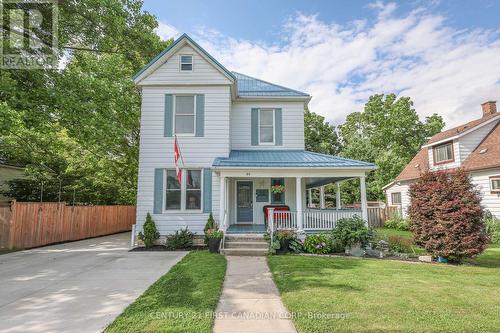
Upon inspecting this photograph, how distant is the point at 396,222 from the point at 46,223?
64.1 ft

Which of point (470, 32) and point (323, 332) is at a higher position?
point (470, 32)

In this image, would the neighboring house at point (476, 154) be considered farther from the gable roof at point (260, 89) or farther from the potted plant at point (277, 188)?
the gable roof at point (260, 89)

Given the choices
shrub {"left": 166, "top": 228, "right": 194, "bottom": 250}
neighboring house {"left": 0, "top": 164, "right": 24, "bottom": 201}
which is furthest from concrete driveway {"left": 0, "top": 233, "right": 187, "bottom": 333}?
neighboring house {"left": 0, "top": 164, "right": 24, "bottom": 201}

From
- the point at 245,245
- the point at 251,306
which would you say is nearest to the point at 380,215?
the point at 245,245

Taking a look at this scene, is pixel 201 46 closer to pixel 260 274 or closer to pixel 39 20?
pixel 39 20

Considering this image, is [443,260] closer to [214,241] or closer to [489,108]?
[214,241]

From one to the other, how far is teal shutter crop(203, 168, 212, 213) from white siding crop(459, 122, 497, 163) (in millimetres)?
15565

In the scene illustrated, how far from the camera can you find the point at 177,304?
429 cm

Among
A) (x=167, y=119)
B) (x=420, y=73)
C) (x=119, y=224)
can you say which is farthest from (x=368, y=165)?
(x=119, y=224)

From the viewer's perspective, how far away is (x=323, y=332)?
11.3 feet

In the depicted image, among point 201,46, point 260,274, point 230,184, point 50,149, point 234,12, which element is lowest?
point 260,274

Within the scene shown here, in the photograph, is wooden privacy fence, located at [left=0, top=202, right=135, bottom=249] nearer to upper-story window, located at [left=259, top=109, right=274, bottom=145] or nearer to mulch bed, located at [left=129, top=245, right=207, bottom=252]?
mulch bed, located at [left=129, top=245, right=207, bottom=252]

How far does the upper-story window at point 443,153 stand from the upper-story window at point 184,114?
16.3m

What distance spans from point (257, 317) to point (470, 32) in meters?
14.1
